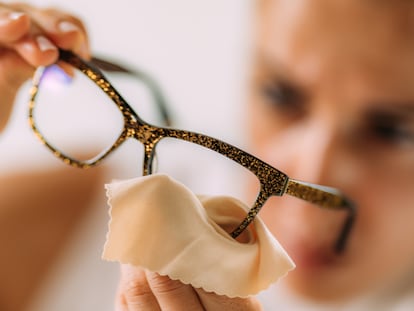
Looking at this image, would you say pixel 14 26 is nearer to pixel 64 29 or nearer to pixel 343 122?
pixel 64 29

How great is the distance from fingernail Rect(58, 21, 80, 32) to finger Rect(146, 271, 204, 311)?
165 millimetres

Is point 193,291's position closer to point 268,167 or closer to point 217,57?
point 268,167

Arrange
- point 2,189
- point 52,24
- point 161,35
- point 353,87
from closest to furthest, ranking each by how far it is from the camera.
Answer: point 52,24, point 353,87, point 2,189, point 161,35

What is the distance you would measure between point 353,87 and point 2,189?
25.5 inches

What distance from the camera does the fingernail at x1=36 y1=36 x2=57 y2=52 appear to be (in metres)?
0.32

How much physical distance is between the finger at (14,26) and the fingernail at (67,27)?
0.02 m

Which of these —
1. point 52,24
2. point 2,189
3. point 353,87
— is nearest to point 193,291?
point 52,24

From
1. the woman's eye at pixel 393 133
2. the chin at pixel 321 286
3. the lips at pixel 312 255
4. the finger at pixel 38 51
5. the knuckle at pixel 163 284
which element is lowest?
the chin at pixel 321 286

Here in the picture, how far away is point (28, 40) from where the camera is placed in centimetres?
32

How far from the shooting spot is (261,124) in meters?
0.73

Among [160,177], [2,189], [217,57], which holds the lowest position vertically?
[2,189]

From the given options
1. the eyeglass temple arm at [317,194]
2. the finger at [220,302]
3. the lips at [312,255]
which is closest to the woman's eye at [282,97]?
the lips at [312,255]

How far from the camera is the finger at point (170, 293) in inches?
9.6

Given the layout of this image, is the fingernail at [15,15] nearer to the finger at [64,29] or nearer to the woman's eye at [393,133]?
the finger at [64,29]
